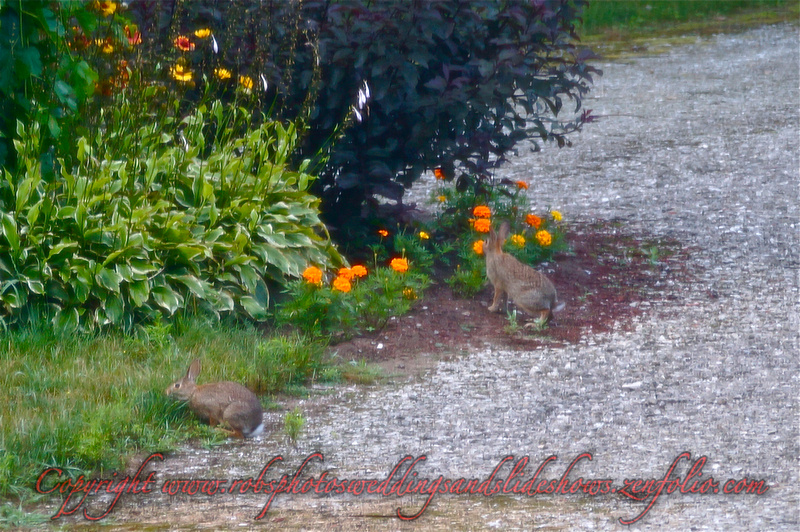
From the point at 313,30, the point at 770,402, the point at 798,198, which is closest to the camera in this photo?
the point at 770,402

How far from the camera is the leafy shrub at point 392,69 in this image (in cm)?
630

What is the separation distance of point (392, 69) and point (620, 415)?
299 cm

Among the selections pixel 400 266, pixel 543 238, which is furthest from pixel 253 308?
pixel 543 238

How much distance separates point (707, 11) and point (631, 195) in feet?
40.9

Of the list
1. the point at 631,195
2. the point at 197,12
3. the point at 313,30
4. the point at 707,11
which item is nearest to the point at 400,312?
the point at 313,30

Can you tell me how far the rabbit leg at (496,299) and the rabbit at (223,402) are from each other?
7.02ft

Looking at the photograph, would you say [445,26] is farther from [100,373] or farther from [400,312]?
[100,373]

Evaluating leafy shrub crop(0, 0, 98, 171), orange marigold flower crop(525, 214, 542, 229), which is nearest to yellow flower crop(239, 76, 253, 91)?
leafy shrub crop(0, 0, 98, 171)

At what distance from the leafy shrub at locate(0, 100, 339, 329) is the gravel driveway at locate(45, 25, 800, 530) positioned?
3.98 feet

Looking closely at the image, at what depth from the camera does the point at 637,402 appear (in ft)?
15.7

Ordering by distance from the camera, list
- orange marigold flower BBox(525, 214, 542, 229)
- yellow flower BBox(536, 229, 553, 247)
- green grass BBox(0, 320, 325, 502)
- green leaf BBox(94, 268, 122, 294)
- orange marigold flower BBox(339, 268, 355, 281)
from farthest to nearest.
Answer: orange marigold flower BBox(525, 214, 542, 229)
yellow flower BBox(536, 229, 553, 247)
orange marigold flower BBox(339, 268, 355, 281)
green leaf BBox(94, 268, 122, 294)
green grass BBox(0, 320, 325, 502)

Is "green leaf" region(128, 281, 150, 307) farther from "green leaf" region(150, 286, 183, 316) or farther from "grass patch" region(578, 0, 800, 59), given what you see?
"grass patch" region(578, 0, 800, 59)

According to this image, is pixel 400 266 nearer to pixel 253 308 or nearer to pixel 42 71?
pixel 253 308

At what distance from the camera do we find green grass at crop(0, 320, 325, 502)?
13.2 ft
